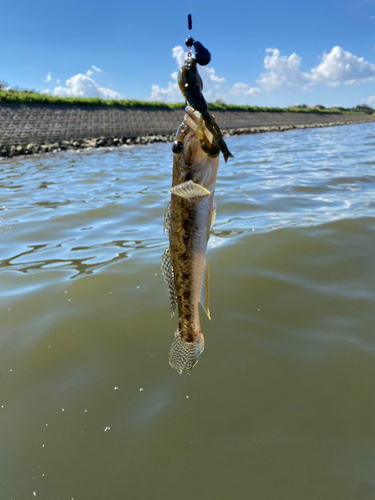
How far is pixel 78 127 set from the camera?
3197 centimetres

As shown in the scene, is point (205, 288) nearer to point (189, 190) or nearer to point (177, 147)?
point (189, 190)

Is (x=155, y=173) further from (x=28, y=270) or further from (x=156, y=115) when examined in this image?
(x=156, y=115)

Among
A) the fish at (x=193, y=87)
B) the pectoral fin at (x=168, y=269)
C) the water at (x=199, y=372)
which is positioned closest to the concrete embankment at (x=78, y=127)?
the water at (x=199, y=372)

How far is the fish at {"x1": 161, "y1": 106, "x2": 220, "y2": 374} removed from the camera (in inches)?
64.3

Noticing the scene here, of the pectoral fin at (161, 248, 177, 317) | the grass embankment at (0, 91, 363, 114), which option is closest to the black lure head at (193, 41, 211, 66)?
the pectoral fin at (161, 248, 177, 317)

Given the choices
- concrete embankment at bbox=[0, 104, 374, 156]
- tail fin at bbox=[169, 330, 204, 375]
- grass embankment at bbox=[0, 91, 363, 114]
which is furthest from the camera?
grass embankment at bbox=[0, 91, 363, 114]

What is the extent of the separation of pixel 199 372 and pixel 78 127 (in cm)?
3266

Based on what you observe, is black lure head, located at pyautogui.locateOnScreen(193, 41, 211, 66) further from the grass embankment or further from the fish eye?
the grass embankment

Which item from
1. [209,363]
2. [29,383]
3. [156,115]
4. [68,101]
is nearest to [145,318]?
[209,363]

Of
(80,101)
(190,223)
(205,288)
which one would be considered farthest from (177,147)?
(80,101)

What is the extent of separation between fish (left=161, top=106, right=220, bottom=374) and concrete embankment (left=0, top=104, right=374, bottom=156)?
25556mm

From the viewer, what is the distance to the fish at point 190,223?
1.63 metres

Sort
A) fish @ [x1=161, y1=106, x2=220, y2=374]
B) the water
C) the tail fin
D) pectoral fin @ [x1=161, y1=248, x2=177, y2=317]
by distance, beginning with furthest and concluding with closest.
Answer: the water → the tail fin → pectoral fin @ [x1=161, y1=248, x2=177, y2=317] → fish @ [x1=161, y1=106, x2=220, y2=374]

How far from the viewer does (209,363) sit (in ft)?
10.2
